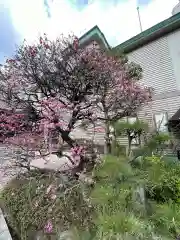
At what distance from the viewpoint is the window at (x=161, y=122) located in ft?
38.4

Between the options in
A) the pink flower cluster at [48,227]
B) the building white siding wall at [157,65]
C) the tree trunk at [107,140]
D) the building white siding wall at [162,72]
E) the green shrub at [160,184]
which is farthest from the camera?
the building white siding wall at [157,65]

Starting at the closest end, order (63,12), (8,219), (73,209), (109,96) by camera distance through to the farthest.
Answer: (73,209) → (8,219) → (109,96) → (63,12)

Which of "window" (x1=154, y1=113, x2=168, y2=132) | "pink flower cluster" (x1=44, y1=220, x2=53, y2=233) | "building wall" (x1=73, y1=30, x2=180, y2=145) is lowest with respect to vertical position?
"pink flower cluster" (x1=44, y1=220, x2=53, y2=233)

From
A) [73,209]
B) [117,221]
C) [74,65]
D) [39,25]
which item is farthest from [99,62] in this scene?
[117,221]

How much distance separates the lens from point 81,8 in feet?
44.2

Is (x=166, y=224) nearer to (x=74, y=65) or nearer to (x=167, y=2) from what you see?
(x=74, y=65)

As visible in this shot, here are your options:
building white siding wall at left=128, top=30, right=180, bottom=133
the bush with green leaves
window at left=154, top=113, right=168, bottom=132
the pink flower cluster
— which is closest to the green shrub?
the bush with green leaves

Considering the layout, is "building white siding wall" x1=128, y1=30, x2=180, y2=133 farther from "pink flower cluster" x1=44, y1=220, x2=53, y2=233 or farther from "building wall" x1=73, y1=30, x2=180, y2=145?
"pink flower cluster" x1=44, y1=220, x2=53, y2=233

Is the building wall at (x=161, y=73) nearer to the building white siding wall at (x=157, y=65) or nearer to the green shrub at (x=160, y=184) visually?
the building white siding wall at (x=157, y=65)

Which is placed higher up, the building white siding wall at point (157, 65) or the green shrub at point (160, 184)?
the building white siding wall at point (157, 65)

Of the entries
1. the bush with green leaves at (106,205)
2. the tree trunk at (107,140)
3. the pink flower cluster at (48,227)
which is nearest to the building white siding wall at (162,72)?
the tree trunk at (107,140)

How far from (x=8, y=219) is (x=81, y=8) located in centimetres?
1110

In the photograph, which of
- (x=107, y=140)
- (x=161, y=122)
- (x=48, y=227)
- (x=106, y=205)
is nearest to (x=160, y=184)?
(x=106, y=205)

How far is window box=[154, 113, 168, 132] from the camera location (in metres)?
11.7
